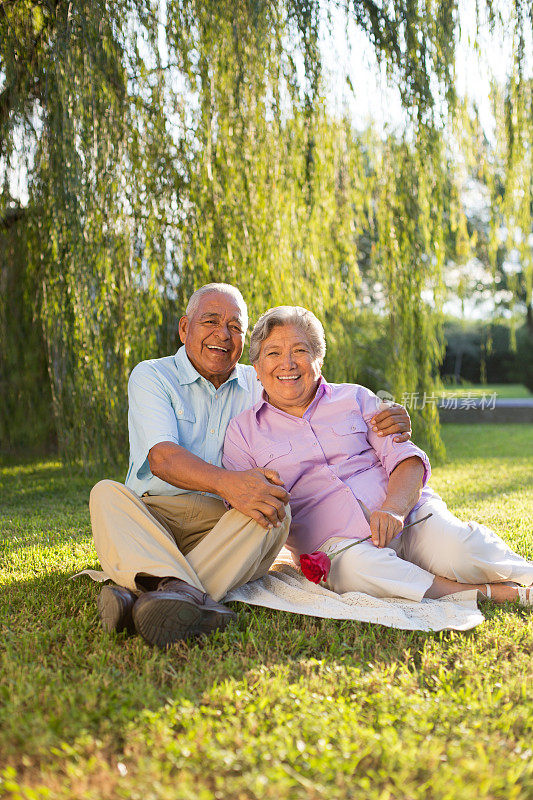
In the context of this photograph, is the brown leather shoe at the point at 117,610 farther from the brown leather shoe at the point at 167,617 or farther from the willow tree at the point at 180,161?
the willow tree at the point at 180,161

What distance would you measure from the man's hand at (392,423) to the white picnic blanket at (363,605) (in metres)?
0.62

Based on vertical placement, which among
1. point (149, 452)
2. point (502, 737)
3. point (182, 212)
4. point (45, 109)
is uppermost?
point (45, 109)

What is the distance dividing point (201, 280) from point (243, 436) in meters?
2.12

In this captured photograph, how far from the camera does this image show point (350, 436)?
296 centimetres

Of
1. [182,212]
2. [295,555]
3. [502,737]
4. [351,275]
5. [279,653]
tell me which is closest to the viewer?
[502,737]

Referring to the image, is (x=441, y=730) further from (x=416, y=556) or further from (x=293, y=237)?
(x=293, y=237)

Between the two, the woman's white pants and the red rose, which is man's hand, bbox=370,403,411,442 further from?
the red rose

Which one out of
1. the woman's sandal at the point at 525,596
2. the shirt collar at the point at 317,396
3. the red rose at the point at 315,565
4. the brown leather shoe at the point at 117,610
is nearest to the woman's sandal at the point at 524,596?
the woman's sandal at the point at 525,596

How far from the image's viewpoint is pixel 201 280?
4879mm

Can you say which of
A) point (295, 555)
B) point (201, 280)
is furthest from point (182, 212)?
point (295, 555)

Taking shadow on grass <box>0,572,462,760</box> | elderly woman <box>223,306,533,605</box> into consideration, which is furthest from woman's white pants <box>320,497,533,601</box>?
shadow on grass <box>0,572,462,760</box>

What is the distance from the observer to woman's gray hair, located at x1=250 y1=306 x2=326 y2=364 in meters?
2.90

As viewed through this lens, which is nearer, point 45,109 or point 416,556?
point 416,556

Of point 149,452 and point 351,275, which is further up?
point 351,275
